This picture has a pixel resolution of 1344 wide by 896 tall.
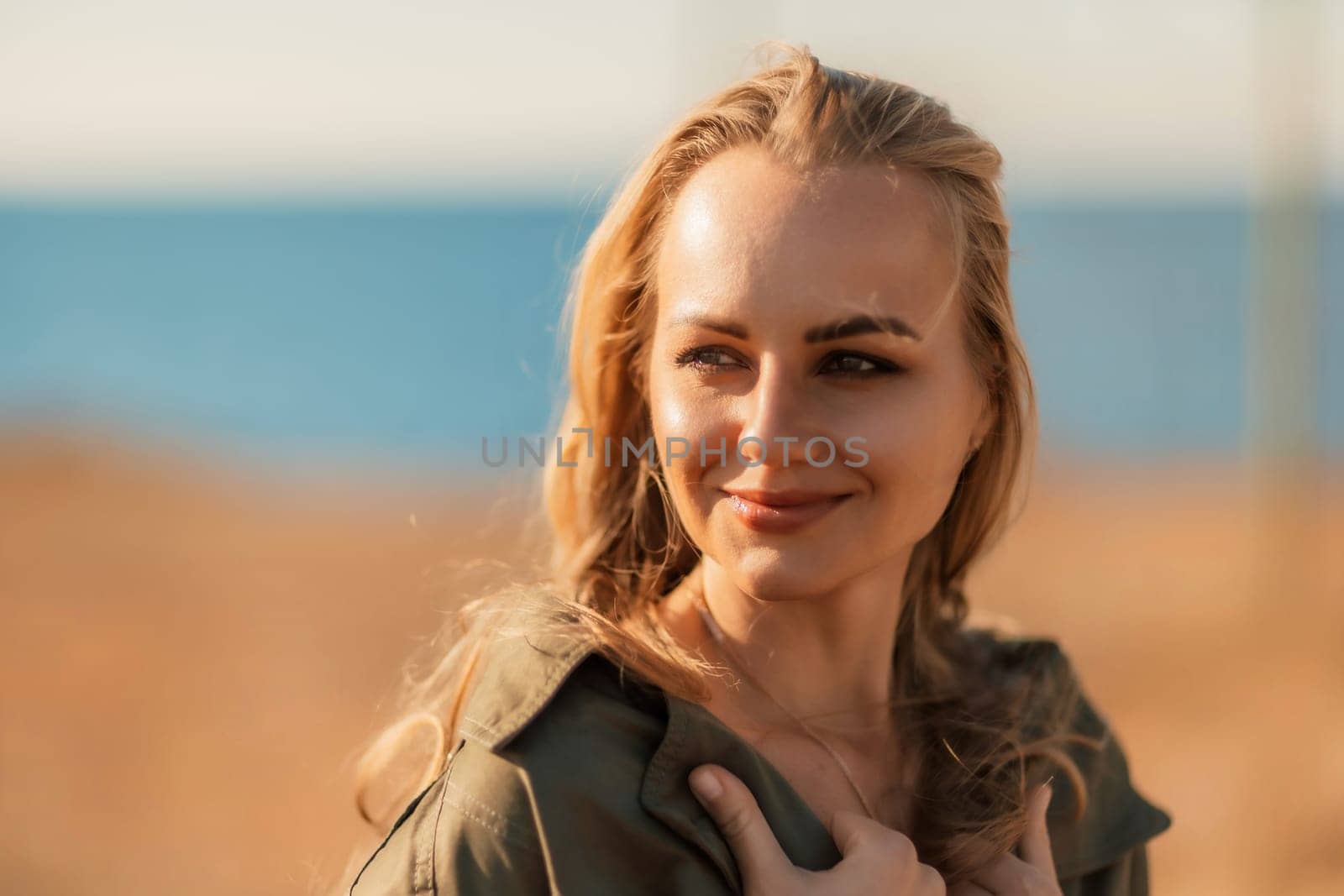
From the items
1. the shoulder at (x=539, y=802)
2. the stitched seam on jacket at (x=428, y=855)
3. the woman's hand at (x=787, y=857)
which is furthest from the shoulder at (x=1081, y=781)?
the stitched seam on jacket at (x=428, y=855)

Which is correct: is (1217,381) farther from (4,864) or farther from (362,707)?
(4,864)

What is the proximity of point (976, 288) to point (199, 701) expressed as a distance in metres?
4.54

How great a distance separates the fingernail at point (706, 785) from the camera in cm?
176

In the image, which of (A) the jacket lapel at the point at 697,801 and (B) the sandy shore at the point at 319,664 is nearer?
(A) the jacket lapel at the point at 697,801

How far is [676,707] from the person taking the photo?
180 cm

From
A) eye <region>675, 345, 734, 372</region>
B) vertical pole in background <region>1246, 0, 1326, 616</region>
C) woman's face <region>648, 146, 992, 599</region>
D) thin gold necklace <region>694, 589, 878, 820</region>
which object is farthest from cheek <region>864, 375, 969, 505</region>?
vertical pole in background <region>1246, 0, 1326, 616</region>

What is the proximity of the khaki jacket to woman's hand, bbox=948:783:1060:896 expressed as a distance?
29 cm

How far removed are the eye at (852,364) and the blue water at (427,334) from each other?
1.66ft

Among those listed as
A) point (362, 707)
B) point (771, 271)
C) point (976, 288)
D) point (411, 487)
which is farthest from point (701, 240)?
point (411, 487)

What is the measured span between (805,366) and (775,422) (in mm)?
93

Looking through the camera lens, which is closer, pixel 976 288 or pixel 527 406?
pixel 976 288

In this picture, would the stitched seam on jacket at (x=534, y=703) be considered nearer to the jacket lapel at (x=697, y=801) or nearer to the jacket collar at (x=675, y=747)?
the jacket collar at (x=675, y=747)

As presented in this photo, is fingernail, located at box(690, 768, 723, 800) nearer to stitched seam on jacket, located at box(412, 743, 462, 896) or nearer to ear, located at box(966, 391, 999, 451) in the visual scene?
stitched seam on jacket, located at box(412, 743, 462, 896)

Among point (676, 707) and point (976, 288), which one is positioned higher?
point (976, 288)
